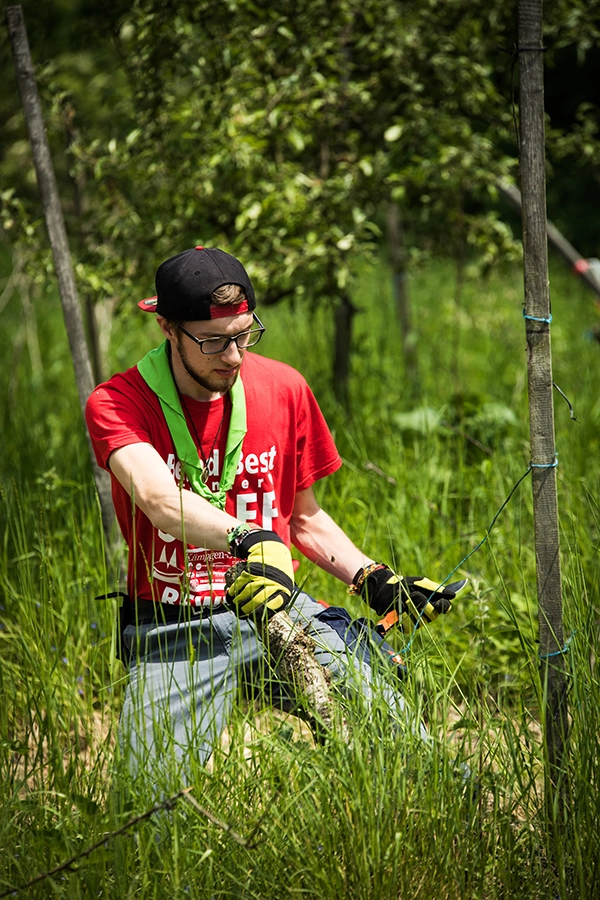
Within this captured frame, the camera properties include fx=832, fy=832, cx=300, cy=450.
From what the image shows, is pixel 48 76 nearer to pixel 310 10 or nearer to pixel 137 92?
pixel 137 92

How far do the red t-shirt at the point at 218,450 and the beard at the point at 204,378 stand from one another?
0.08 m

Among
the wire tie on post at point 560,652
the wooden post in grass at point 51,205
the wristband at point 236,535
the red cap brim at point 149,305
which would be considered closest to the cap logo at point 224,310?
the red cap brim at point 149,305

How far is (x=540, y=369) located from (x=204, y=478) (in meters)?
0.90

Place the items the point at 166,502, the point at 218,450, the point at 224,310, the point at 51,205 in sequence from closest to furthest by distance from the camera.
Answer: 1. the point at 166,502
2. the point at 224,310
3. the point at 218,450
4. the point at 51,205

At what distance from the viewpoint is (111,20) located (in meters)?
3.37

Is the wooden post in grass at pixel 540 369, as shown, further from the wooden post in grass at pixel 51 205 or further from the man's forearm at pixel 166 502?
the wooden post in grass at pixel 51 205

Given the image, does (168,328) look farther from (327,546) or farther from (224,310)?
(327,546)

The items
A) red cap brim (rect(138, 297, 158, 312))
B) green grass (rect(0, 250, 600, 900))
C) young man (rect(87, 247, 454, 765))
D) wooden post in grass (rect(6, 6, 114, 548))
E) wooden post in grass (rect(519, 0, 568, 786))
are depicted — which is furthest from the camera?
wooden post in grass (rect(6, 6, 114, 548))

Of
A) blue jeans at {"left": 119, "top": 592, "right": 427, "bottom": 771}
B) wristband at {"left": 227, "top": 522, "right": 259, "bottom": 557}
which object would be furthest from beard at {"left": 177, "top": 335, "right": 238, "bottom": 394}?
blue jeans at {"left": 119, "top": 592, "right": 427, "bottom": 771}

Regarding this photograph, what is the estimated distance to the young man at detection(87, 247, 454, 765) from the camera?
2.01 meters

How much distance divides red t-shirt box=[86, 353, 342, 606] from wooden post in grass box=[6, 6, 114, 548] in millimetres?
669

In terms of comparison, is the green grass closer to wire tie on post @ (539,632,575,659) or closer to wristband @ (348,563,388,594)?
wire tie on post @ (539,632,575,659)

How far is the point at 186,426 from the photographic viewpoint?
2.13m

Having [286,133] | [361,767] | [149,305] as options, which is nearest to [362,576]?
[361,767]
